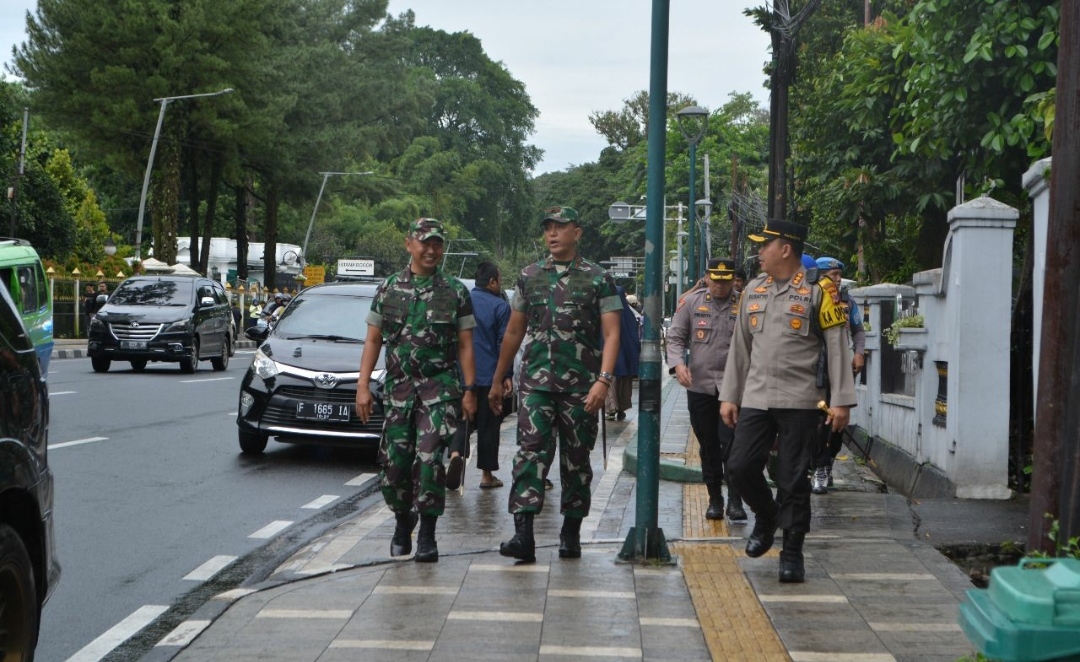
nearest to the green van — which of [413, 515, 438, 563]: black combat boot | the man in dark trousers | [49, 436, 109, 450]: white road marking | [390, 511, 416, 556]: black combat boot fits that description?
[49, 436, 109, 450]: white road marking

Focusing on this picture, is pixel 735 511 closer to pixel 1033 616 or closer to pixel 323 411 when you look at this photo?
pixel 323 411

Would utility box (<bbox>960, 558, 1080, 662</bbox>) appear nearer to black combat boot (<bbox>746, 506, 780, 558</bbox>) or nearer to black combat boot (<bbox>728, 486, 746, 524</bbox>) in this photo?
black combat boot (<bbox>746, 506, 780, 558</bbox>)

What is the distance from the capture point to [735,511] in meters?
9.16

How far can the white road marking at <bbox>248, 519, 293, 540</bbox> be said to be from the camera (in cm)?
891

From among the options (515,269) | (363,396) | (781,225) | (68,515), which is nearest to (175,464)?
(68,515)

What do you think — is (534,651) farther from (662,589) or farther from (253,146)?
(253,146)

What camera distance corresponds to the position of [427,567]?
23.9 ft

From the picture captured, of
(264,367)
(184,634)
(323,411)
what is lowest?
(184,634)

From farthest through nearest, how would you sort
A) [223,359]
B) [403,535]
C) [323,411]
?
[223,359], [323,411], [403,535]

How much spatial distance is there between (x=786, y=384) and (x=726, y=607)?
124 centimetres

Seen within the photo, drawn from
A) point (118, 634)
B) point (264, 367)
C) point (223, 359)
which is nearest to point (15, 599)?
point (118, 634)

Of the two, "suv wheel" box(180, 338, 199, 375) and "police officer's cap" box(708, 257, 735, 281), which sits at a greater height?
"police officer's cap" box(708, 257, 735, 281)

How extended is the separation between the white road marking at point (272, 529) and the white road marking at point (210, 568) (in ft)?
2.64

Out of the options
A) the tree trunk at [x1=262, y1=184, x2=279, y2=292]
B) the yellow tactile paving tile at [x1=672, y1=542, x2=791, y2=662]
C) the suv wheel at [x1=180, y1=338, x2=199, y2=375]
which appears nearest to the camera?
the yellow tactile paving tile at [x1=672, y1=542, x2=791, y2=662]
